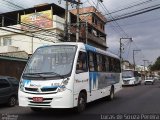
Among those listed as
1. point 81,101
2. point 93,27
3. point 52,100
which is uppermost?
point 93,27

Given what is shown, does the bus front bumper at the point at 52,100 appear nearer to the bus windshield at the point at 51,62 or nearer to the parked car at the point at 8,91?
the bus windshield at the point at 51,62

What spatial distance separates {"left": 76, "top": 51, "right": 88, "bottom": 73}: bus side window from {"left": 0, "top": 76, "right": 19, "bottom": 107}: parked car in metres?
4.52

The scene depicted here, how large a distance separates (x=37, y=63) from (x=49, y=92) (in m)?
1.66

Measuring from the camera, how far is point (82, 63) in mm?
13297

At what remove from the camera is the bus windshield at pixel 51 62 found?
12125 millimetres

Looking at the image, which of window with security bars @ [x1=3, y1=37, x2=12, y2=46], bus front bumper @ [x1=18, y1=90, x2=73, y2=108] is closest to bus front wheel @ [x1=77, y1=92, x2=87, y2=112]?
bus front bumper @ [x1=18, y1=90, x2=73, y2=108]

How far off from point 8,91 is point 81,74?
4.82 meters

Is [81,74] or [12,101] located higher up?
[81,74]

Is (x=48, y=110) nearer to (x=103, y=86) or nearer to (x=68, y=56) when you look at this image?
(x=68, y=56)

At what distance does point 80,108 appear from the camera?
12734 mm

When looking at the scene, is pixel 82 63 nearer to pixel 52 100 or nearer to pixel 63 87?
pixel 63 87

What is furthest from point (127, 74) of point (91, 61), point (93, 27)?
point (91, 61)

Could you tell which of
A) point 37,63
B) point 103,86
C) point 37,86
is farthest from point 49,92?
point 103,86

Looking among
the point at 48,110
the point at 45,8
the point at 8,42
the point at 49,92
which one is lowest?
the point at 48,110
